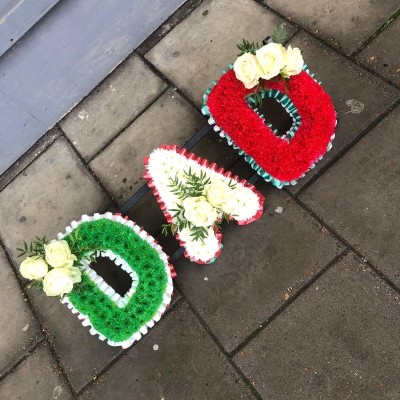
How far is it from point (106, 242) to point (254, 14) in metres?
1.81

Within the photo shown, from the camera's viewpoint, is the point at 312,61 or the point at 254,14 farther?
the point at 254,14

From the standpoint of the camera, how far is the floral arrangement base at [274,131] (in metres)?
2.33

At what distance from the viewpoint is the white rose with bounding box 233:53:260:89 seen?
2.15 m

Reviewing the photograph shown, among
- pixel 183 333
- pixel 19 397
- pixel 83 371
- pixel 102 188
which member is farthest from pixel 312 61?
pixel 19 397

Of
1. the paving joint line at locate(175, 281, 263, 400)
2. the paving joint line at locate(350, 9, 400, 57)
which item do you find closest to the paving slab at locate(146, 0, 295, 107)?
the paving joint line at locate(350, 9, 400, 57)

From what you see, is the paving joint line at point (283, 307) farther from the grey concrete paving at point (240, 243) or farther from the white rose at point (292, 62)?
the white rose at point (292, 62)

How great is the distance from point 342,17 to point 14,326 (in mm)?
2843

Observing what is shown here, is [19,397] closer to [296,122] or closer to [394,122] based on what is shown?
[296,122]

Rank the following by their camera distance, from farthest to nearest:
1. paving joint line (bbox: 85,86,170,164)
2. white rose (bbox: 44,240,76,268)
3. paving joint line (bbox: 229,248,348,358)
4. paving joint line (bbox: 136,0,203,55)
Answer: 1. paving joint line (bbox: 136,0,203,55)
2. paving joint line (bbox: 85,86,170,164)
3. paving joint line (bbox: 229,248,348,358)
4. white rose (bbox: 44,240,76,268)

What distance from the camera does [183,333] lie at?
2.46 meters

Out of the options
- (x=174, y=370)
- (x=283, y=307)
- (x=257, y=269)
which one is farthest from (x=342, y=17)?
(x=174, y=370)

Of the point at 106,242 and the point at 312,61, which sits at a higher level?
the point at 106,242

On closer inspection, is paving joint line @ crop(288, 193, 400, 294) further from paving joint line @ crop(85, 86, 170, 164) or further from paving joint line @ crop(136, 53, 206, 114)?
paving joint line @ crop(85, 86, 170, 164)

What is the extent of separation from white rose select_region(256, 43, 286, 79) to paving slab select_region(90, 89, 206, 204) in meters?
0.75
